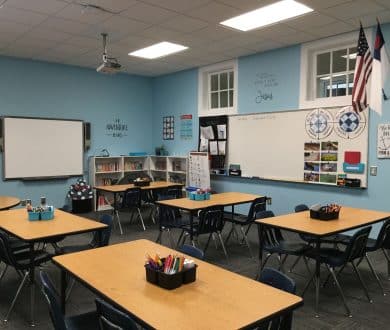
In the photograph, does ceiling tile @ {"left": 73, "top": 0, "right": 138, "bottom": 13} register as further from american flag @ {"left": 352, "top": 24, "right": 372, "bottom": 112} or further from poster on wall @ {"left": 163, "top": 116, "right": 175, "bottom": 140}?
poster on wall @ {"left": 163, "top": 116, "right": 175, "bottom": 140}

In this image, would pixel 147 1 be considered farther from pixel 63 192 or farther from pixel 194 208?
pixel 63 192

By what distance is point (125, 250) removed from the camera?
2.76 meters

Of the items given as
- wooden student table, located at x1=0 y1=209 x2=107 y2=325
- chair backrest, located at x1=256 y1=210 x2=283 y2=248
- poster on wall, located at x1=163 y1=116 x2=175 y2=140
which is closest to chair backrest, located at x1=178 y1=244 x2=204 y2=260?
wooden student table, located at x1=0 y1=209 x2=107 y2=325

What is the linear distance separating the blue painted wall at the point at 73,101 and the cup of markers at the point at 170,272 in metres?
6.07

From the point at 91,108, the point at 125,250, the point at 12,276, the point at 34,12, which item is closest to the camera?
the point at 125,250

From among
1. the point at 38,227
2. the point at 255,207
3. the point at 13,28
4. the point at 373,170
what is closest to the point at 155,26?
the point at 13,28

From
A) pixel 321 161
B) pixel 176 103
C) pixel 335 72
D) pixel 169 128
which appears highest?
pixel 335 72

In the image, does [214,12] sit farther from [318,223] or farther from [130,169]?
[130,169]

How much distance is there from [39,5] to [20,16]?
0.60 m

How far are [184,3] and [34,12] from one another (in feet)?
6.63

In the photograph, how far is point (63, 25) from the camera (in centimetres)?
528

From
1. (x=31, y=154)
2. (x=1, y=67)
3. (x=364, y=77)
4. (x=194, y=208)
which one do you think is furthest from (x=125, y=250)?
(x=1, y=67)

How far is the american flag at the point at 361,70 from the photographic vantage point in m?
4.40

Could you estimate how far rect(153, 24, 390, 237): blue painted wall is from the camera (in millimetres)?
5344
